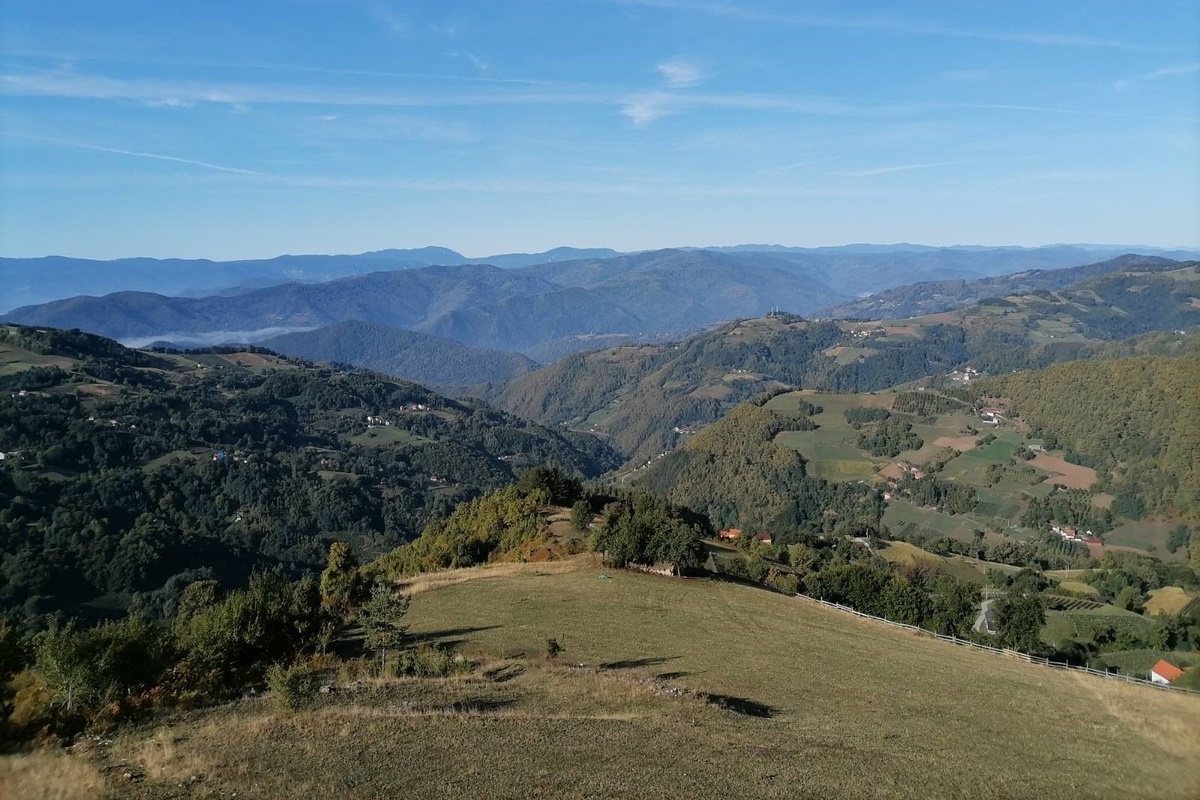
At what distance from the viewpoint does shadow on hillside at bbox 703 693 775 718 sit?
84.2ft

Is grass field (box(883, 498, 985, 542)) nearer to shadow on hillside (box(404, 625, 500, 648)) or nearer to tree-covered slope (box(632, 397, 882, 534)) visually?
tree-covered slope (box(632, 397, 882, 534))

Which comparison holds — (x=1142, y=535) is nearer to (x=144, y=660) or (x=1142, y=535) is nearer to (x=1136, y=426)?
(x=1136, y=426)

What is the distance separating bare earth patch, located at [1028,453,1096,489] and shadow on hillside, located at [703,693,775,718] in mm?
162850

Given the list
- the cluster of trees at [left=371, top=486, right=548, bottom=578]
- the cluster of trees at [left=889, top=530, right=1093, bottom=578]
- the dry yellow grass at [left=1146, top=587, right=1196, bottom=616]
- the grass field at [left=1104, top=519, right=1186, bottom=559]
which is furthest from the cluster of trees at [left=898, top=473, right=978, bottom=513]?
the cluster of trees at [left=371, top=486, right=548, bottom=578]

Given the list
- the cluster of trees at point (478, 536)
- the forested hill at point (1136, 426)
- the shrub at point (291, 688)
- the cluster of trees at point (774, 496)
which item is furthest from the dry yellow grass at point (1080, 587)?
the shrub at point (291, 688)

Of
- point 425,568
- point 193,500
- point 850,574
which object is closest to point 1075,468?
point 850,574

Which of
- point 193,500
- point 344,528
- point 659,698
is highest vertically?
point 659,698

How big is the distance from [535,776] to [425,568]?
183ft

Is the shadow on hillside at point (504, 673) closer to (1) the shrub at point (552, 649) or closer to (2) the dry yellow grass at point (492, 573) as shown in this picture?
(1) the shrub at point (552, 649)

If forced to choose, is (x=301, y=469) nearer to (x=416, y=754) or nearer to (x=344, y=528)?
(x=344, y=528)

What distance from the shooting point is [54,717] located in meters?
21.2

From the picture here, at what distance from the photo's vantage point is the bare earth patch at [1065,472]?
159m

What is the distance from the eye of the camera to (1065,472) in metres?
165

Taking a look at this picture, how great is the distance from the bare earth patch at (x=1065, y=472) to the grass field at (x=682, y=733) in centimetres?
14462
